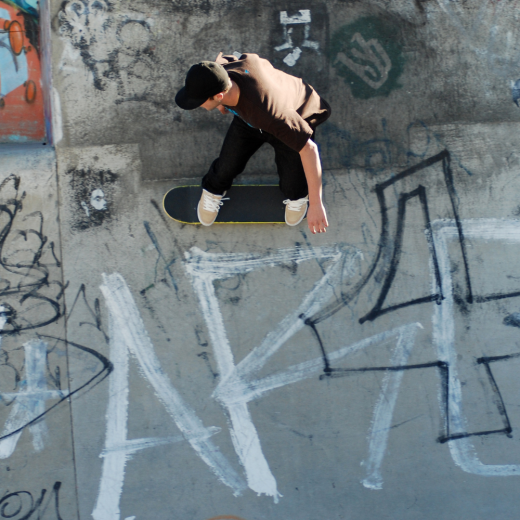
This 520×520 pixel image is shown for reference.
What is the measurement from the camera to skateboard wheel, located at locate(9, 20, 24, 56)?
304 centimetres

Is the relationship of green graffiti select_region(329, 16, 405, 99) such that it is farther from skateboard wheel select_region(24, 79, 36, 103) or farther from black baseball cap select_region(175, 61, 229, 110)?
skateboard wheel select_region(24, 79, 36, 103)

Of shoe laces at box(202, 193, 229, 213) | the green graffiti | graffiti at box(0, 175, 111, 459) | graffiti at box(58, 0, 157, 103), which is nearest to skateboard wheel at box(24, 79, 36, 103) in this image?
graffiti at box(58, 0, 157, 103)

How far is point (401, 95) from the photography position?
Result: 2.97 m

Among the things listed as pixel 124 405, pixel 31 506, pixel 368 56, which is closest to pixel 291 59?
pixel 368 56

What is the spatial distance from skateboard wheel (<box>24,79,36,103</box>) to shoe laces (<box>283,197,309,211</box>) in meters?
2.10

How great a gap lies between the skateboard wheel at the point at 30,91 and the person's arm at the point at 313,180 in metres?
2.28

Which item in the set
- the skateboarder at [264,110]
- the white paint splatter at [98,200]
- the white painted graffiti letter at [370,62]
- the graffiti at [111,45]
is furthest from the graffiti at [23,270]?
the white painted graffiti letter at [370,62]

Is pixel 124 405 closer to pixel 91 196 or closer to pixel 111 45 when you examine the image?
pixel 91 196

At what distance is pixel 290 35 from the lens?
2947mm

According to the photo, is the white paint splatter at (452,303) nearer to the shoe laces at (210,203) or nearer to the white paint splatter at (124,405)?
the shoe laces at (210,203)

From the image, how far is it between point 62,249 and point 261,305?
1.52 metres

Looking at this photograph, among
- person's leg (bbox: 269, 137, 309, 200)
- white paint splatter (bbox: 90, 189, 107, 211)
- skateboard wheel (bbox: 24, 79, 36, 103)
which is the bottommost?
white paint splatter (bbox: 90, 189, 107, 211)

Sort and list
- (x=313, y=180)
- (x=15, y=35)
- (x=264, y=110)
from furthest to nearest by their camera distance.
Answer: (x=15, y=35) → (x=313, y=180) → (x=264, y=110)

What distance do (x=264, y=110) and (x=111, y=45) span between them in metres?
1.70
